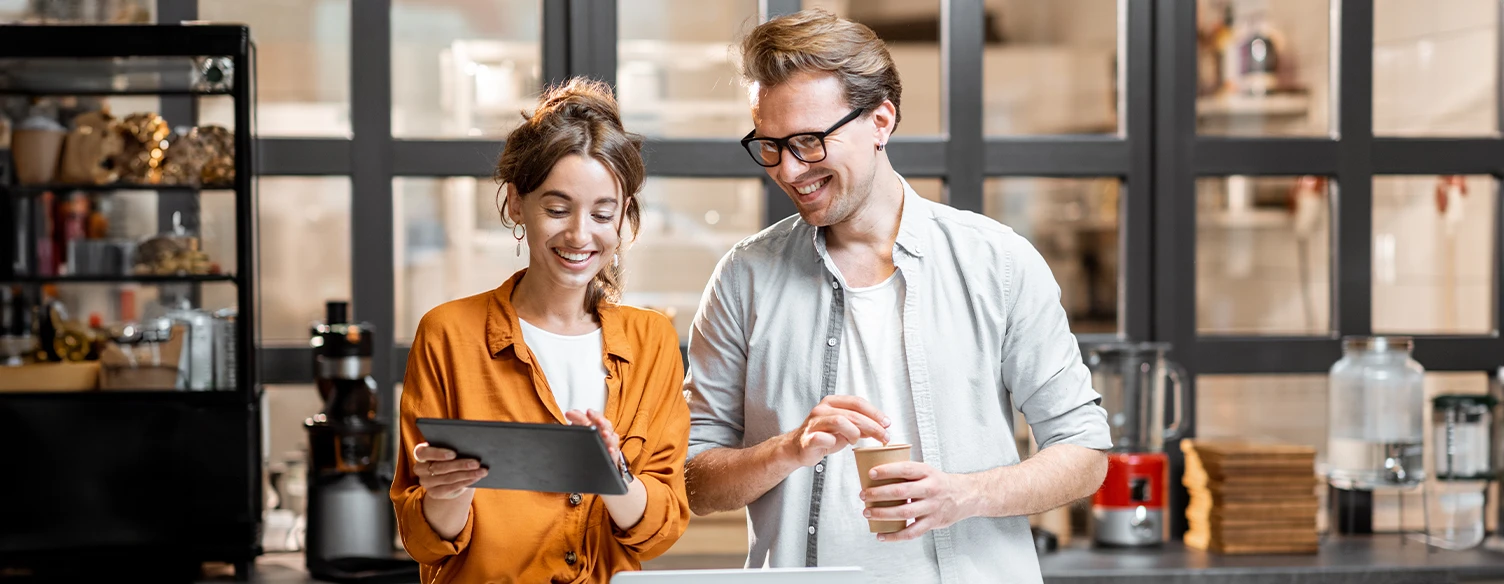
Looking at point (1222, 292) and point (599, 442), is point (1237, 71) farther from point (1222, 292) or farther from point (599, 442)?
point (599, 442)

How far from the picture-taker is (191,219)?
2.84m

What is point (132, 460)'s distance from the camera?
8.67ft

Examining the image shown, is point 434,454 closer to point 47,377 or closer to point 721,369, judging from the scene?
point 721,369

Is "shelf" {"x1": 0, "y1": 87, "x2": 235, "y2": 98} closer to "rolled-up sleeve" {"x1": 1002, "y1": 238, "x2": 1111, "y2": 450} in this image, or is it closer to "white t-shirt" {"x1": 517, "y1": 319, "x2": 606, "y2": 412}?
"white t-shirt" {"x1": 517, "y1": 319, "x2": 606, "y2": 412}

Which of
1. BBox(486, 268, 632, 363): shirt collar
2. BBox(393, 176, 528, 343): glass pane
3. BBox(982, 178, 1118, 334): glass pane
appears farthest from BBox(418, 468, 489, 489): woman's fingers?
BBox(982, 178, 1118, 334): glass pane

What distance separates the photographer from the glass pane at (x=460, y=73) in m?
3.37

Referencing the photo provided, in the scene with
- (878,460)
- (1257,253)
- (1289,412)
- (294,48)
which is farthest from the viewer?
(1257,253)

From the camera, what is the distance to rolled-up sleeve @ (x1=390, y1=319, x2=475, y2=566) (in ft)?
4.84

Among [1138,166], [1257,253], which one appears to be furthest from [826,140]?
[1257,253]

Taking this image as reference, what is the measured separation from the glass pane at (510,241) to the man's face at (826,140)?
189 centimetres

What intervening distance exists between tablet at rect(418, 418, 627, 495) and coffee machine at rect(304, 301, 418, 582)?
1438mm

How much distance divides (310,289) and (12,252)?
1.16m

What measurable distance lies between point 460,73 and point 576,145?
1.99m

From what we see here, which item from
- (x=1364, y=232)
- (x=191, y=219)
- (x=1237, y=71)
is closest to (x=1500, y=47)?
(x=1364, y=232)
